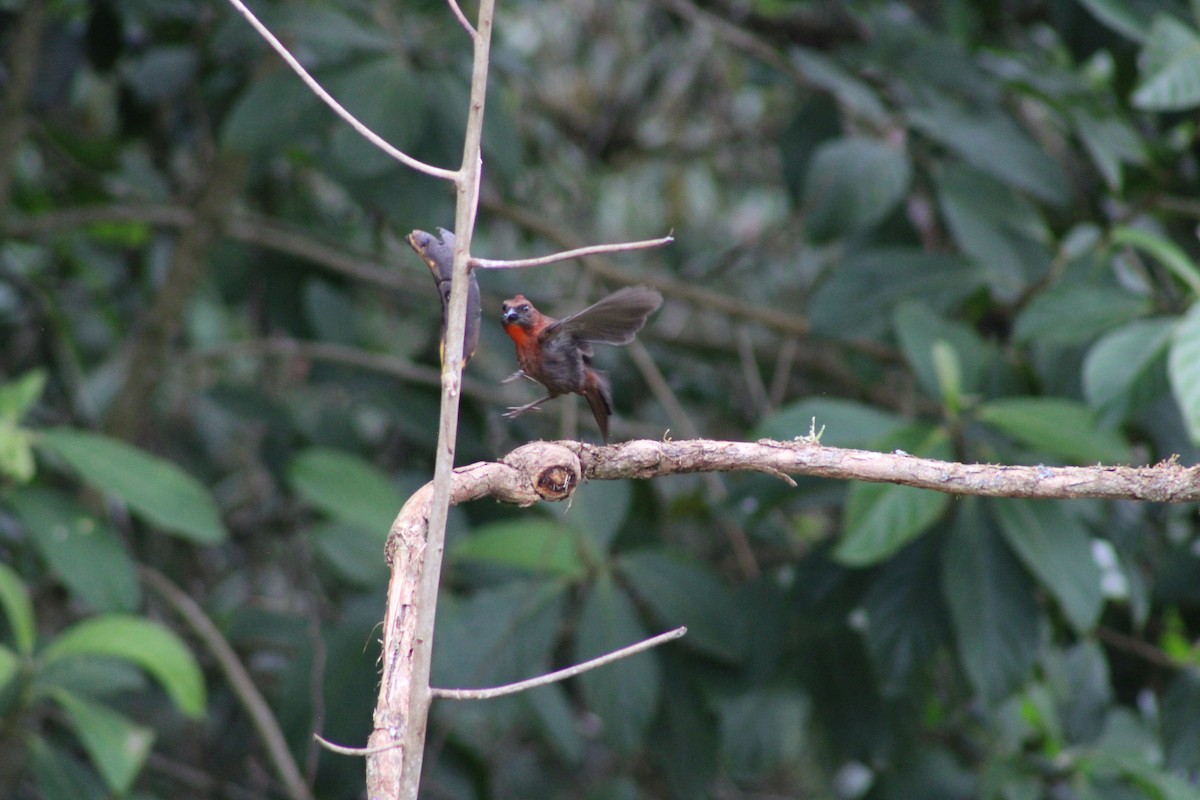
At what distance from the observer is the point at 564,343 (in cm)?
146

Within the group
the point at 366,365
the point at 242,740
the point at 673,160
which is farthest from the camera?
the point at 673,160

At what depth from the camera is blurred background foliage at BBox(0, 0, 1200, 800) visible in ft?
7.97

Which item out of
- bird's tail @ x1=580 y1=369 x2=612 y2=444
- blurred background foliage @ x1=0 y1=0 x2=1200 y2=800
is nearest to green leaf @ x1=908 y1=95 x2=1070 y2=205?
blurred background foliage @ x1=0 y1=0 x2=1200 y2=800

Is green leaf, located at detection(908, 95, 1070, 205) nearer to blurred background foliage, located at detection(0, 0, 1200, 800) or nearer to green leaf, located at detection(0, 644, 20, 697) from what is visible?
blurred background foliage, located at detection(0, 0, 1200, 800)

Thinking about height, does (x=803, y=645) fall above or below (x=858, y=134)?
below

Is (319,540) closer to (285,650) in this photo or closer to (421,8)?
(285,650)

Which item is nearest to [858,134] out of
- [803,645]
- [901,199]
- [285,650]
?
[901,199]

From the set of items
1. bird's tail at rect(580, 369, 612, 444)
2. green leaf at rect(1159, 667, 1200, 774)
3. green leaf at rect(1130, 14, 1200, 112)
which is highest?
green leaf at rect(1130, 14, 1200, 112)

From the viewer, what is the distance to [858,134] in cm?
345

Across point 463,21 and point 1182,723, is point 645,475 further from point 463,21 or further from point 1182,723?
point 1182,723

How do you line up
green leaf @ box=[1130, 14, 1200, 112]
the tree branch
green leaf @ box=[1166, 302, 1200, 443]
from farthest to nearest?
the tree branch < green leaf @ box=[1130, 14, 1200, 112] < green leaf @ box=[1166, 302, 1200, 443]

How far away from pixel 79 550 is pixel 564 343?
5.17 ft

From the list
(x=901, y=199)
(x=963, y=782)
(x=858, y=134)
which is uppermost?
(x=858, y=134)

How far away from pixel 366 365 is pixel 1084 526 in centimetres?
194
